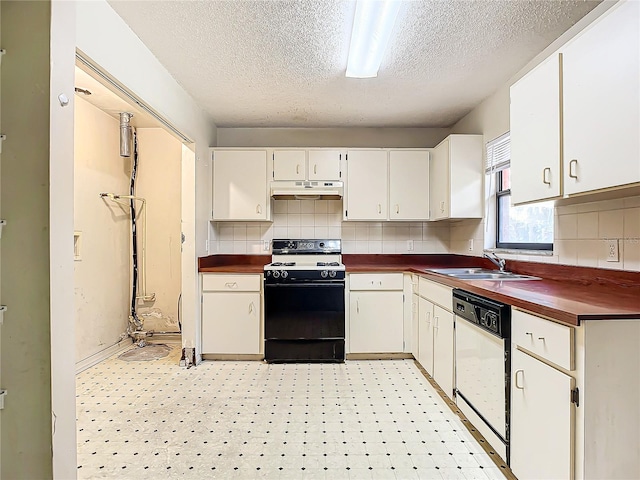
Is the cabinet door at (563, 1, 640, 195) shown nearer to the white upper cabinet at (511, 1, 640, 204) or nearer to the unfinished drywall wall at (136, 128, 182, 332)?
the white upper cabinet at (511, 1, 640, 204)

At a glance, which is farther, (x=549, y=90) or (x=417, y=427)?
(x=417, y=427)

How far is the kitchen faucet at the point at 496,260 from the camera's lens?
8.94 feet

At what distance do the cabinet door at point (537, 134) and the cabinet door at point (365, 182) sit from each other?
5.33 ft

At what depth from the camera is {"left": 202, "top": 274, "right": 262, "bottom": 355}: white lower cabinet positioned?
3.32 m

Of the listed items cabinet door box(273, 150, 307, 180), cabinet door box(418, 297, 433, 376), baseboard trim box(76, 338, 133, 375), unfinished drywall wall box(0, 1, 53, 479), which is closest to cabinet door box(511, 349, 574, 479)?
cabinet door box(418, 297, 433, 376)

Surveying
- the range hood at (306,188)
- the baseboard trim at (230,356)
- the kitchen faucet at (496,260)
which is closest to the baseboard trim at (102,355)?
the baseboard trim at (230,356)

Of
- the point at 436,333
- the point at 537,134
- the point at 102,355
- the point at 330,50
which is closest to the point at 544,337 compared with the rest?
the point at 537,134

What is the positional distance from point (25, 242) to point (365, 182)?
119 inches

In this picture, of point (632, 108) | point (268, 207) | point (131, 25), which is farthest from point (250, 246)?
point (632, 108)

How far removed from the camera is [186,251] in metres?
3.25

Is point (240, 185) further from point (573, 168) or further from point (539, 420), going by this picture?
point (539, 420)

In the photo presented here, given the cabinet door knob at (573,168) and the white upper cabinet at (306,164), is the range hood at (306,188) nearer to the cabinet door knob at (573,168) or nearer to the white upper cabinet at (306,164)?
the white upper cabinet at (306,164)

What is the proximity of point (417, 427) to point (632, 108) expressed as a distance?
189 centimetres

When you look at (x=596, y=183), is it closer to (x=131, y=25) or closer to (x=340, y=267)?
(x=340, y=267)
